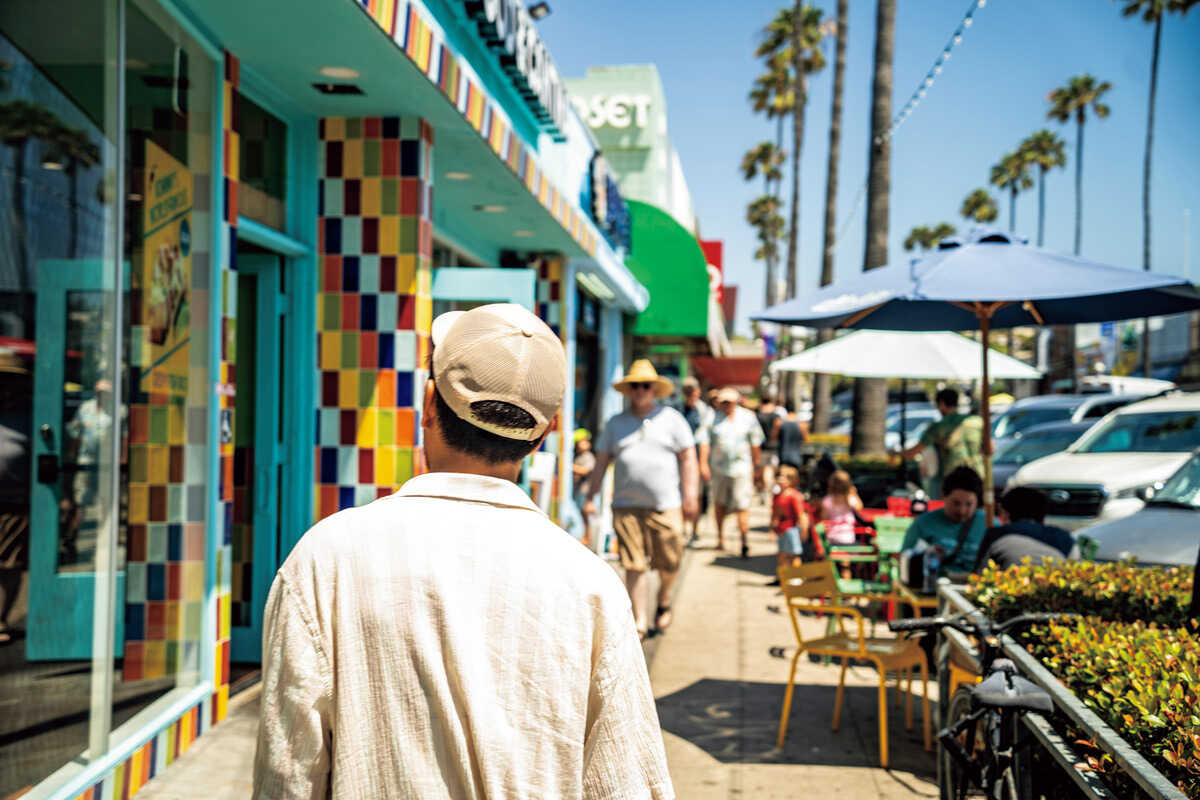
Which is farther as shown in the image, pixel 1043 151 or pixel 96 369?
pixel 1043 151

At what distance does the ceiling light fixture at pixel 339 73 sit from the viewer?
4.75 m

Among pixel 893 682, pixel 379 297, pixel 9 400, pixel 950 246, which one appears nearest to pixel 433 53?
pixel 379 297

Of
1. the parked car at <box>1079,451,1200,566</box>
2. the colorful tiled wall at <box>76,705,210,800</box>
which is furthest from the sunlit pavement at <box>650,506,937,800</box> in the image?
the colorful tiled wall at <box>76,705,210,800</box>

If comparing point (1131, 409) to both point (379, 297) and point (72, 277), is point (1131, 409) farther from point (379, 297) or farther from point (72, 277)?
point (72, 277)

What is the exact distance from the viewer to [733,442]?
37.2ft

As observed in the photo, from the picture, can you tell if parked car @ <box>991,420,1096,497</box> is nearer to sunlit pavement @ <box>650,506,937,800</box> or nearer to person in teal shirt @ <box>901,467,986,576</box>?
sunlit pavement @ <box>650,506,937,800</box>

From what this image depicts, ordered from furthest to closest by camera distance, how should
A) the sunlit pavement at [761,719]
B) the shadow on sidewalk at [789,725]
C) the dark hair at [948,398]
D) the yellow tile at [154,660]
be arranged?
the dark hair at [948,398], the shadow on sidewalk at [789,725], the sunlit pavement at [761,719], the yellow tile at [154,660]

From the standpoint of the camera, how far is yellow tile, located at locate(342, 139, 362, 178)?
565 centimetres

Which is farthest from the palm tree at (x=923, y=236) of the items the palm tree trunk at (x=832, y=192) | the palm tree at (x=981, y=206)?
the palm tree trunk at (x=832, y=192)

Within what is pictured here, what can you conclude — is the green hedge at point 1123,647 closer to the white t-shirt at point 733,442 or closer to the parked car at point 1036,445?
the white t-shirt at point 733,442

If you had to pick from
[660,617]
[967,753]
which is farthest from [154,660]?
[660,617]

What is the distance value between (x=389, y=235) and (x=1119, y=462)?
817 cm

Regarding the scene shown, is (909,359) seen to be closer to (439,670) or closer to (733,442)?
(733,442)

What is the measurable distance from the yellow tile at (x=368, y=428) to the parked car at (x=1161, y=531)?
4454mm
